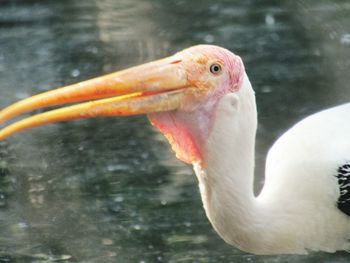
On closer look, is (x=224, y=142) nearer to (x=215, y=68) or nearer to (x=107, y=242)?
(x=215, y=68)

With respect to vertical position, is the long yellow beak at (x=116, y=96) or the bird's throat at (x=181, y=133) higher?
the long yellow beak at (x=116, y=96)

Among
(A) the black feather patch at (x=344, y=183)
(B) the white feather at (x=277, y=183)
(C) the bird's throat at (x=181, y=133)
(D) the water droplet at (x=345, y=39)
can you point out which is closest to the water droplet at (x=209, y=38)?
(D) the water droplet at (x=345, y=39)

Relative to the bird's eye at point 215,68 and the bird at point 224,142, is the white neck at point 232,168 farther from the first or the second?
the bird's eye at point 215,68

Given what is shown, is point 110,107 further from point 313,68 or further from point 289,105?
point 313,68

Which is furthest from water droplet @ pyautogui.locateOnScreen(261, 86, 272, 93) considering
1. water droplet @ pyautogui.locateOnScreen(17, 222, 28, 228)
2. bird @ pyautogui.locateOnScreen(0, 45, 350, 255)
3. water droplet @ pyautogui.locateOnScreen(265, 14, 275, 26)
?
bird @ pyautogui.locateOnScreen(0, 45, 350, 255)

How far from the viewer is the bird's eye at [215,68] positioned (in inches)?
201

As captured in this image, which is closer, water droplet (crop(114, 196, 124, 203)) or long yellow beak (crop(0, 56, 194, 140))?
long yellow beak (crop(0, 56, 194, 140))

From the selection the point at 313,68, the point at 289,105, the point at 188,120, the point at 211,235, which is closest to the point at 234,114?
the point at 188,120

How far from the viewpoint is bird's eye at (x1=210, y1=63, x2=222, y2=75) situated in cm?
512

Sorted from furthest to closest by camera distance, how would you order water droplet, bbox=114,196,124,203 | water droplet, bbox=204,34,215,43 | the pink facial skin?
water droplet, bbox=204,34,215,43 < water droplet, bbox=114,196,124,203 < the pink facial skin

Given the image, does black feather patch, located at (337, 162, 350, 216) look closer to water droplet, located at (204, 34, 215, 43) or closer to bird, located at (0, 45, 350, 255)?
bird, located at (0, 45, 350, 255)

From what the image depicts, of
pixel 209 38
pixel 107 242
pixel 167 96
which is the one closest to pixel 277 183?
pixel 167 96

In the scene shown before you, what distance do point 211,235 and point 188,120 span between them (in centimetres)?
221

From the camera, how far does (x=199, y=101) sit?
5051 millimetres
